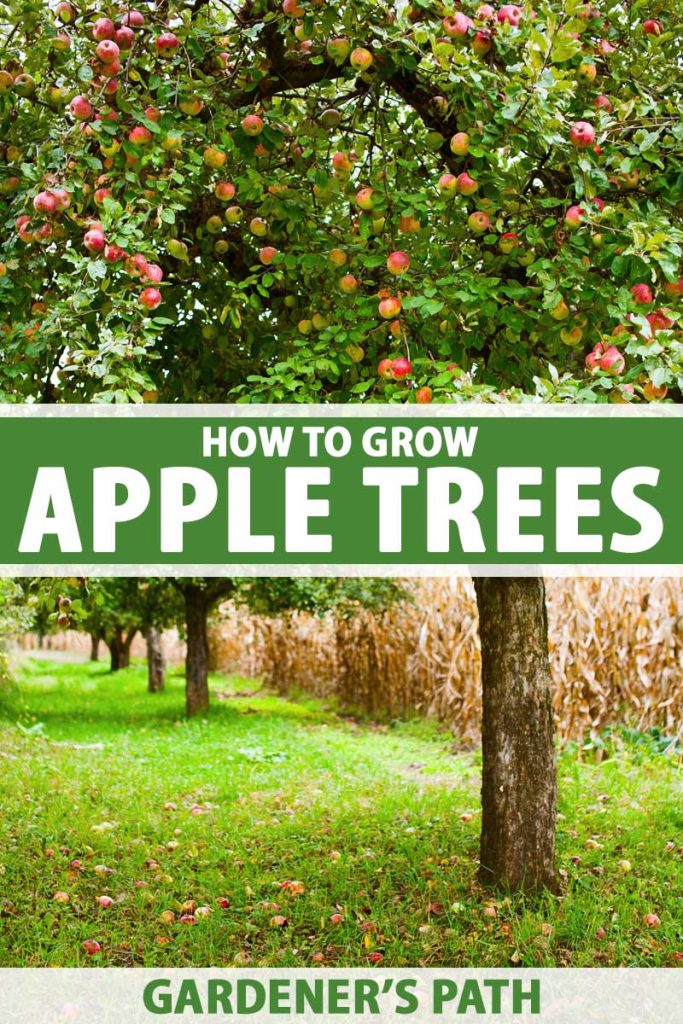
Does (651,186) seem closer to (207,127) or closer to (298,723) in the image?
(207,127)

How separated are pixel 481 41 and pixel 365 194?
0.74 m

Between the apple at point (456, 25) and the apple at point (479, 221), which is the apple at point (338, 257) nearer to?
the apple at point (479, 221)

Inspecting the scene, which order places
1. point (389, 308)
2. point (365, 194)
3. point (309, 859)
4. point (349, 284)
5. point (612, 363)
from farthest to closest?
point (309, 859)
point (349, 284)
point (365, 194)
point (389, 308)
point (612, 363)

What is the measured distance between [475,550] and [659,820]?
11.8ft

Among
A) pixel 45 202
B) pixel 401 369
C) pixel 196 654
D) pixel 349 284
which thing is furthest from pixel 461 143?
pixel 196 654

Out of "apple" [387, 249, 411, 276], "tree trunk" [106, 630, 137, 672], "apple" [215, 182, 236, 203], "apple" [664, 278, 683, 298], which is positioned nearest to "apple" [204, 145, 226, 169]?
"apple" [215, 182, 236, 203]

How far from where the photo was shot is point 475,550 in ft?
12.4

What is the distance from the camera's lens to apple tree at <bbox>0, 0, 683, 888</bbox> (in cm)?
340

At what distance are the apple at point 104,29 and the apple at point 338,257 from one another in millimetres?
1264

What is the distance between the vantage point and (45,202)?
133 inches

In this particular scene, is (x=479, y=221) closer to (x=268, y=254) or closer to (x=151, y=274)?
(x=268, y=254)

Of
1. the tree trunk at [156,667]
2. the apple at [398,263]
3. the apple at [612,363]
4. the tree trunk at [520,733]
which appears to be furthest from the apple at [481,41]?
the tree trunk at [156,667]

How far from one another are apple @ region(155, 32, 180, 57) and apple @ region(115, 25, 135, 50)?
0.36 feet

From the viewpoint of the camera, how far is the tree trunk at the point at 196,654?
42.8 feet
